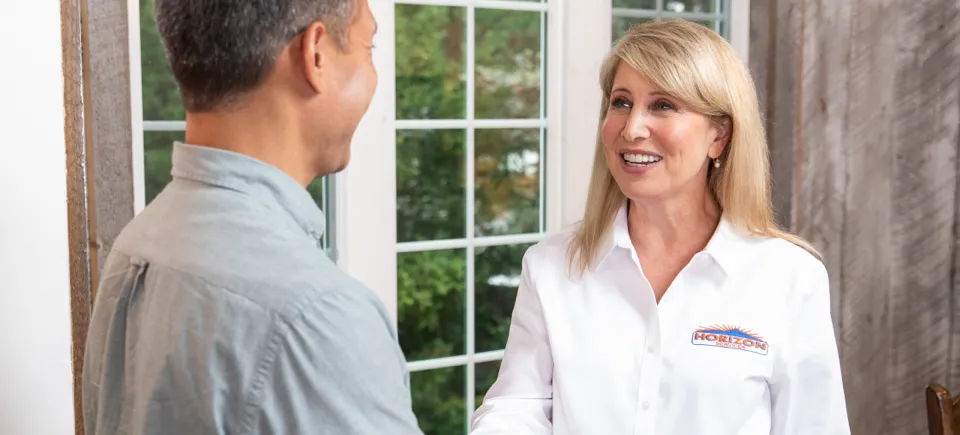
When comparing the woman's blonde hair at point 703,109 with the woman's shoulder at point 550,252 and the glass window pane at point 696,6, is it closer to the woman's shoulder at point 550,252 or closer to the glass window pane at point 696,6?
the woman's shoulder at point 550,252

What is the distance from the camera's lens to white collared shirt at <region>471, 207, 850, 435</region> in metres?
1.71

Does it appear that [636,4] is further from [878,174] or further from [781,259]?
[781,259]

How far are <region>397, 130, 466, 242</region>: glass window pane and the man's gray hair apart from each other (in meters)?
1.62

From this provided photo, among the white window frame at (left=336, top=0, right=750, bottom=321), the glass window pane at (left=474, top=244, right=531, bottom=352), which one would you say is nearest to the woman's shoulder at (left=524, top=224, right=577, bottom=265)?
the white window frame at (left=336, top=0, right=750, bottom=321)

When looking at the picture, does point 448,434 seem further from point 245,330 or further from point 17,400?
point 245,330

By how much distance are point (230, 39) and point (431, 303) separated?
1.81 metres

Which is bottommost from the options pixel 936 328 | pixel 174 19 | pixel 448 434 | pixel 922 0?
pixel 448 434

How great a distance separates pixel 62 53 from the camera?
5.93ft

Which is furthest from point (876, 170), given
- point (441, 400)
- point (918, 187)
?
A: point (441, 400)

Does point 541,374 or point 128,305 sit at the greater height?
point 128,305

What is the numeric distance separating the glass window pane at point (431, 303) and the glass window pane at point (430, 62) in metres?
0.39

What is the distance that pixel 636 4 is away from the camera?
9.13 ft

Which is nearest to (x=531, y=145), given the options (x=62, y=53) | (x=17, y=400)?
(x=62, y=53)

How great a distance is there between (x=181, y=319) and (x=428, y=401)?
6.15 feet
